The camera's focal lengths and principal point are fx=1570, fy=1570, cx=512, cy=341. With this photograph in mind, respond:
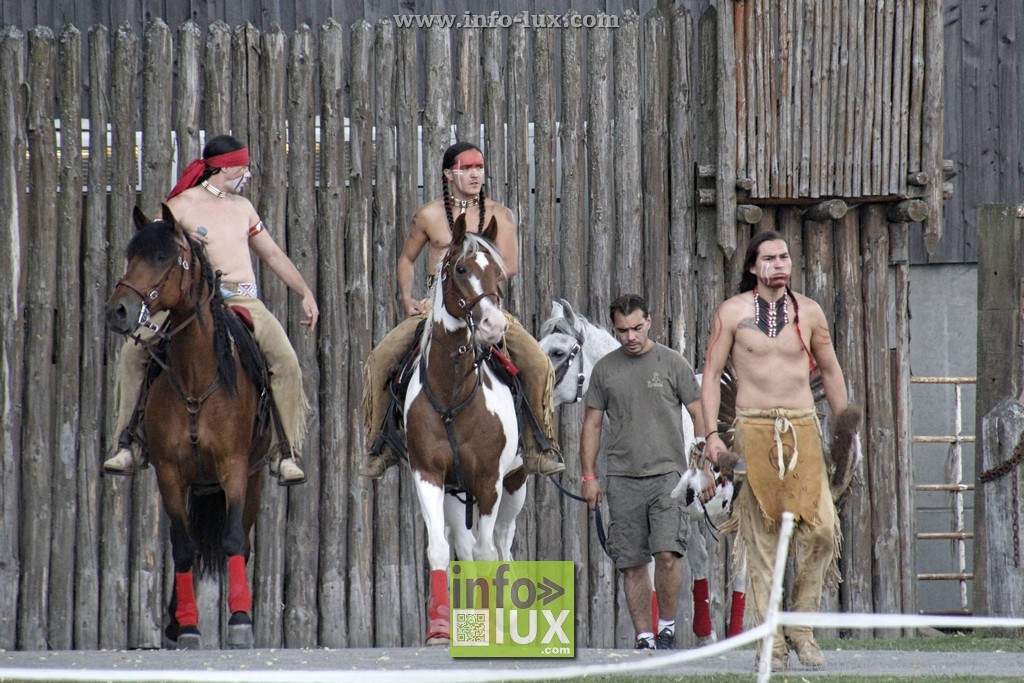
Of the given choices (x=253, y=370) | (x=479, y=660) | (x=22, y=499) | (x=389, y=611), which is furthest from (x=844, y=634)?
(x=22, y=499)

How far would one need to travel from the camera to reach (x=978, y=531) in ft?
34.0

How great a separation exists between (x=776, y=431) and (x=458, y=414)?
1820mm

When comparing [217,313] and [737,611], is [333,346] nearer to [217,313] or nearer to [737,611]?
[217,313]

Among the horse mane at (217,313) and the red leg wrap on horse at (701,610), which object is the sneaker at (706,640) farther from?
the horse mane at (217,313)

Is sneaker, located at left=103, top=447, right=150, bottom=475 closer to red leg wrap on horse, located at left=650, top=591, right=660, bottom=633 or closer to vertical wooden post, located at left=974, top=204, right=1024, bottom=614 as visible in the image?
red leg wrap on horse, located at left=650, top=591, right=660, bottom=633

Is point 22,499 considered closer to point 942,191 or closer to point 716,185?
point 716,185

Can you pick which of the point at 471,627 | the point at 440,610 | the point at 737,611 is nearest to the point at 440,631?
the point at 440,610

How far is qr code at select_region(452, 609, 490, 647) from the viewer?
7.92 meters

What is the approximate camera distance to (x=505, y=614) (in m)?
8.00

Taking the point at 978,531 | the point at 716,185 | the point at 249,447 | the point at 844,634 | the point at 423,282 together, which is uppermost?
the point at 716,185

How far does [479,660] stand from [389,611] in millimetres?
3246

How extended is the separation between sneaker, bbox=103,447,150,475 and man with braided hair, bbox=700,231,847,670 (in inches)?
123

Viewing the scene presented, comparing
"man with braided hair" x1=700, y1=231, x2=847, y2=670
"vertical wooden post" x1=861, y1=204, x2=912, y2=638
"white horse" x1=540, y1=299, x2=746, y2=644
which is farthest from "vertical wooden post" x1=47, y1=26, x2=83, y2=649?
"vertical wooden post" x1=861, y1=204, x2=912, y2=638

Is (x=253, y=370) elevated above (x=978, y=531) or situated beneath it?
elevated above
